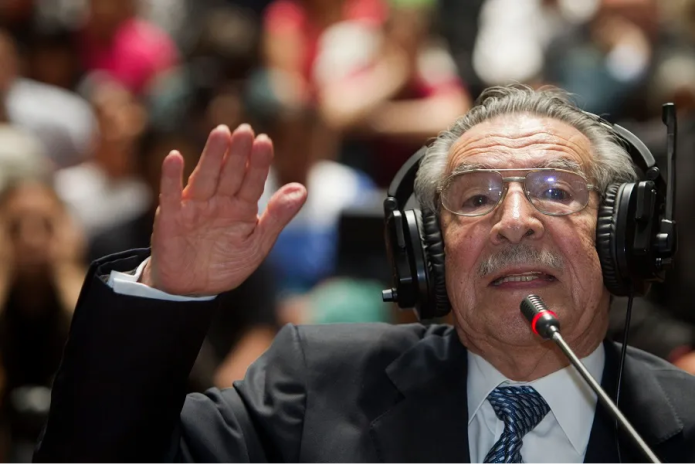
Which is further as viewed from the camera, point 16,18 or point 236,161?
point 16,18

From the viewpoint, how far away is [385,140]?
17.3 ft

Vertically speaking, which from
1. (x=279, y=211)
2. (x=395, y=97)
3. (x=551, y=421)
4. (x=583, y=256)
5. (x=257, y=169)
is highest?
(x=257, y=169)

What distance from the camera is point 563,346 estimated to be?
189cm

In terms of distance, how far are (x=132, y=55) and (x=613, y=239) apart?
4.25 metres

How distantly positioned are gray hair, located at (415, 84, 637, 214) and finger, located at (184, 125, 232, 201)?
2.24 ft

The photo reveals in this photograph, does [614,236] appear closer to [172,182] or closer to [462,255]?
[462,255]

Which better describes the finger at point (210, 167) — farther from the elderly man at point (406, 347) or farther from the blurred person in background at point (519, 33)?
the blurred person in background at point (519, 33)

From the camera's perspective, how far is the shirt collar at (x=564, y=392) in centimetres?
240

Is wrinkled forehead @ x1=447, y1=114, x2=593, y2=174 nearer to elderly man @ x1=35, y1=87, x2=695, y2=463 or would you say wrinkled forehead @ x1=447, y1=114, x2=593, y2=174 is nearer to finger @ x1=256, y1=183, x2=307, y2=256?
elderly man @ x1=35, y1=87, x2=695, y2=463

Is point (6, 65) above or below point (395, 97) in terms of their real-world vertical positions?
above

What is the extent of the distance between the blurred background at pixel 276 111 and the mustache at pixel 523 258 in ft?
4.15

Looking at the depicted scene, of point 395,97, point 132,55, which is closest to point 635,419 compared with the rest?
point 395,97

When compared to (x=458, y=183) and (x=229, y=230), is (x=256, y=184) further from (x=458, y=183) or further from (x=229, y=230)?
(x=458, y=183)
